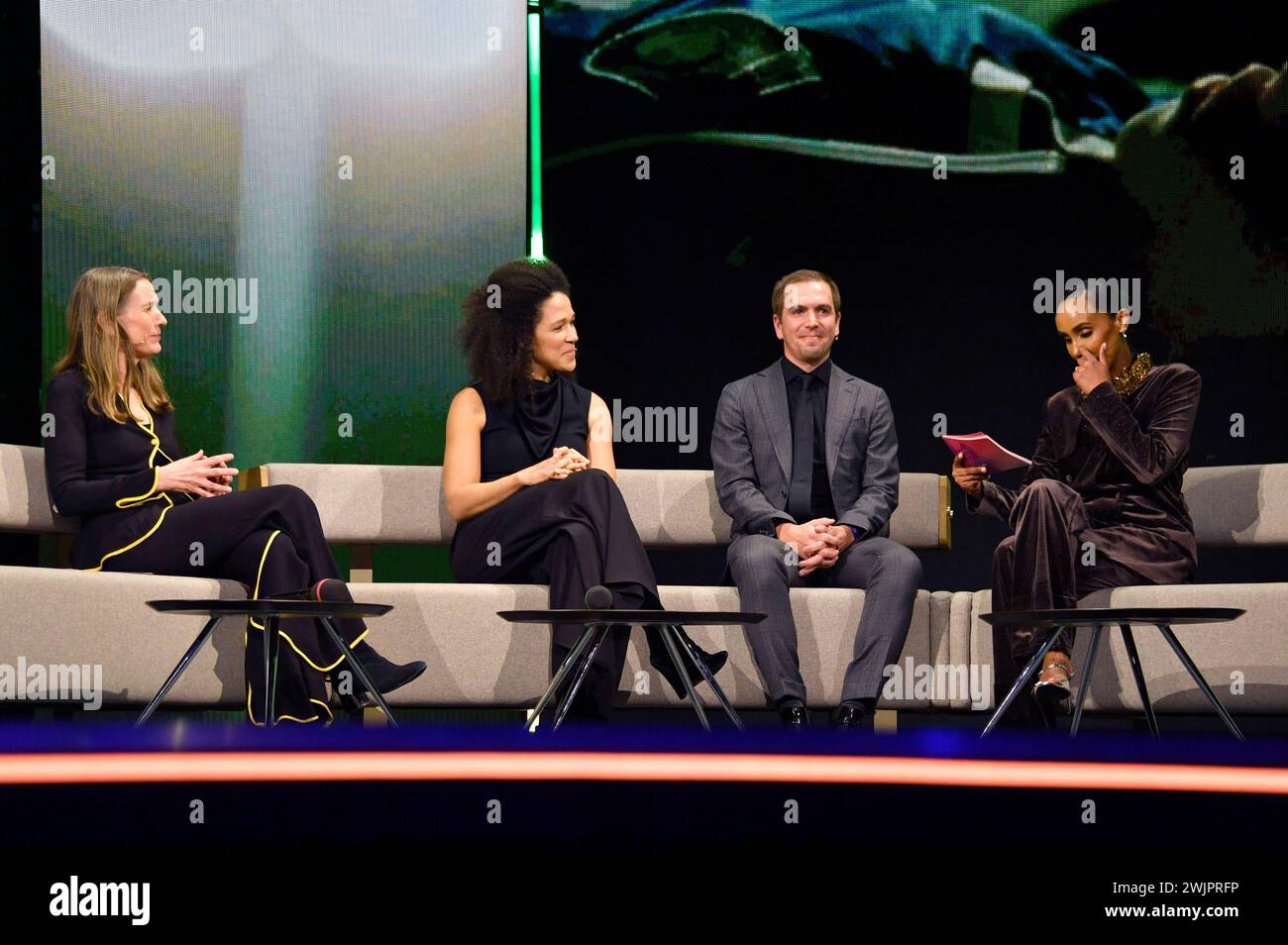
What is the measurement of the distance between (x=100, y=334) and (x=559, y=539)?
1.24 metres

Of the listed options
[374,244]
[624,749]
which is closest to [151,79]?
[374,244]

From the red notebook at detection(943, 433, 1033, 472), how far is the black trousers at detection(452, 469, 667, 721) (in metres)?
0.89

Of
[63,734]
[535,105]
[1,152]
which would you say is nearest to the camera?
[63,734]

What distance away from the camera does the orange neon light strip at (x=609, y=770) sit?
1388 millimetres

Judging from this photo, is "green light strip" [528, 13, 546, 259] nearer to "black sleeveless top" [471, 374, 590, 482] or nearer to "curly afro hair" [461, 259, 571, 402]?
"curly afro hair" [461, 259, 571, 402]

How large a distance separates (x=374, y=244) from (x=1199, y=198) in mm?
2686

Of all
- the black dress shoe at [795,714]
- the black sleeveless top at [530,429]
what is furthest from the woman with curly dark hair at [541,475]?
the black dress shoe at [795,714]

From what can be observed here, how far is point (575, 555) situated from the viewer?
3592mm

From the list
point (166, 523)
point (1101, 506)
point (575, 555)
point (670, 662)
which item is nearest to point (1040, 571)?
point (1101, 506)

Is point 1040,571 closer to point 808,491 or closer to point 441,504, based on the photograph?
point 808,491

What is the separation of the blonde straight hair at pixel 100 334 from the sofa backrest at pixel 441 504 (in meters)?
0.52

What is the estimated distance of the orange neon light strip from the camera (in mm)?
1388
